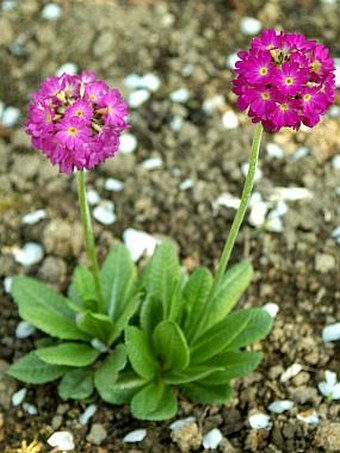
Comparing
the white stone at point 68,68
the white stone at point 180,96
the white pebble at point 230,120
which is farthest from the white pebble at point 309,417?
the white stone at point 68,68

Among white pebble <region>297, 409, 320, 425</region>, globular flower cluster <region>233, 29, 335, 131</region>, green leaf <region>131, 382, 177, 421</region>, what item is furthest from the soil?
globular flower cluster <region>233, 29, 335, 131</region>

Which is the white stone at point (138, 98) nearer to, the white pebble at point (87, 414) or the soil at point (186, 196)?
the soil at point (186, 196)

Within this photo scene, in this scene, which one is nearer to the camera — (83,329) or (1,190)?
(83,329)

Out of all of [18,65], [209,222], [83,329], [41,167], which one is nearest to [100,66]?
[18,65]

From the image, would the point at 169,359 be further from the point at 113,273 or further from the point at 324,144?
the point at 324,144

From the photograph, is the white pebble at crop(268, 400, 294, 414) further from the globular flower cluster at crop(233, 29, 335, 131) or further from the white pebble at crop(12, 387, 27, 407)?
the globular flower cluster at crop(233, 29, 335, 131)

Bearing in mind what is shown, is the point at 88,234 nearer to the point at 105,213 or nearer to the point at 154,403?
the point at 154,403
